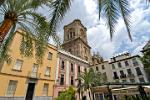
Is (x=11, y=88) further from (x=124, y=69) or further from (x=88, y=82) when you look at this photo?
(x=124, y=69)

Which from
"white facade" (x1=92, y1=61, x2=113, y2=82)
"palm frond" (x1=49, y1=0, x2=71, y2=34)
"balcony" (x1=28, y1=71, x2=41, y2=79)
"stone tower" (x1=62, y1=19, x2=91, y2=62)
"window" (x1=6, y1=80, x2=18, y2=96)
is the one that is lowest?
"window" (x1=6, y1=80, x2=18, y2=96)

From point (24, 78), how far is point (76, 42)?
82.2 ft

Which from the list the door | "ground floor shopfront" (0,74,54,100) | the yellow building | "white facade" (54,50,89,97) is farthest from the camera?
"white facade" (54,50,89,97)

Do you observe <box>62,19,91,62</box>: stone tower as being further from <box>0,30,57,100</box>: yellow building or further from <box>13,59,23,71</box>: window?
<box>13,59,23,71</box>: window

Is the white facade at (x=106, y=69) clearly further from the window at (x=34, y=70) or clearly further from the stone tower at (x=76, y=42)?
the window at (x=34, y=70)

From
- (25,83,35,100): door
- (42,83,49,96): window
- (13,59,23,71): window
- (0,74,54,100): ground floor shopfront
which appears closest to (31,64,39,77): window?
(0,74,54,100): ground floor shopfront

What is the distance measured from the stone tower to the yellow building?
16728 mm

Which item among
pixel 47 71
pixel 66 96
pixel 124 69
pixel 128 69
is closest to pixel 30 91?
pixel 47 71

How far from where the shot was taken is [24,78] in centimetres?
2105

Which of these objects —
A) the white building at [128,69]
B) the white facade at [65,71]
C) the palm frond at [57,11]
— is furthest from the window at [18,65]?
the white building at [128,69]

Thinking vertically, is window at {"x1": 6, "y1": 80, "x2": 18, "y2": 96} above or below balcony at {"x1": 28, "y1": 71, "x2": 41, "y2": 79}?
below

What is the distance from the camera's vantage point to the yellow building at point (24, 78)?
61.1 ft

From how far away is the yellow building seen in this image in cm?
1862

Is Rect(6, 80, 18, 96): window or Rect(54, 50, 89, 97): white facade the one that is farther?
Rect(54, 50, 89, 97): white facade
